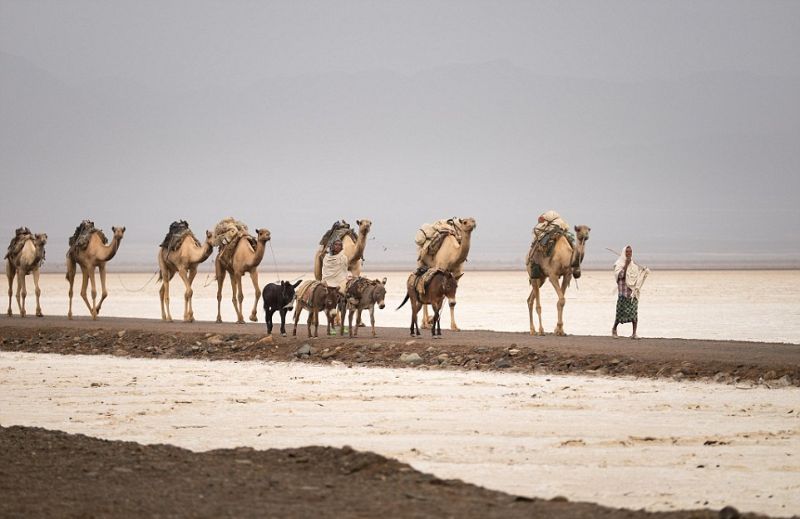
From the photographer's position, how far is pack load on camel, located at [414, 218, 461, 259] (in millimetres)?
26891

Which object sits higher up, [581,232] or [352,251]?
[581,232]

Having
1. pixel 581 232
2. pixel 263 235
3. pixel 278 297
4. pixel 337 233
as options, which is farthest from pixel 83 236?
pixel 581 232

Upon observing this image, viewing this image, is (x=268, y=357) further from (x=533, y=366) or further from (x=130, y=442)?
(x=130, y=442)

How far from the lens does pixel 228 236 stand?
28.4 m

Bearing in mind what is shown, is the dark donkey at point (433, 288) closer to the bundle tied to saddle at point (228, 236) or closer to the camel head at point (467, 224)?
the camel head at point (467, 224)

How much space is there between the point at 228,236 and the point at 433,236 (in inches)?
167

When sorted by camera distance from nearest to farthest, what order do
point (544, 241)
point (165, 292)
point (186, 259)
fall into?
Answer: point (544, 241) < point (186, 259) < point (165, 292)

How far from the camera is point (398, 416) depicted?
51.5 feet

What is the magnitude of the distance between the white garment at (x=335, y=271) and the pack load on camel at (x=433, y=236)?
3.38m

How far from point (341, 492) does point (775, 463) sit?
4.06 meters

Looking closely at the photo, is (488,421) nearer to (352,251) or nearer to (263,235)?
(352,251)

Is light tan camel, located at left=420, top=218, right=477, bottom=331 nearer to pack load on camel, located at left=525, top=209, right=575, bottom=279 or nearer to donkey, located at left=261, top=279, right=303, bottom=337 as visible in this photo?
pack load on camel, located at left=525, top=209, right=575, bottom=279

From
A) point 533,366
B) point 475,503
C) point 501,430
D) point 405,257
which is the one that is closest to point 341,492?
point 475,503

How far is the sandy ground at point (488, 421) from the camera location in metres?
11.9
